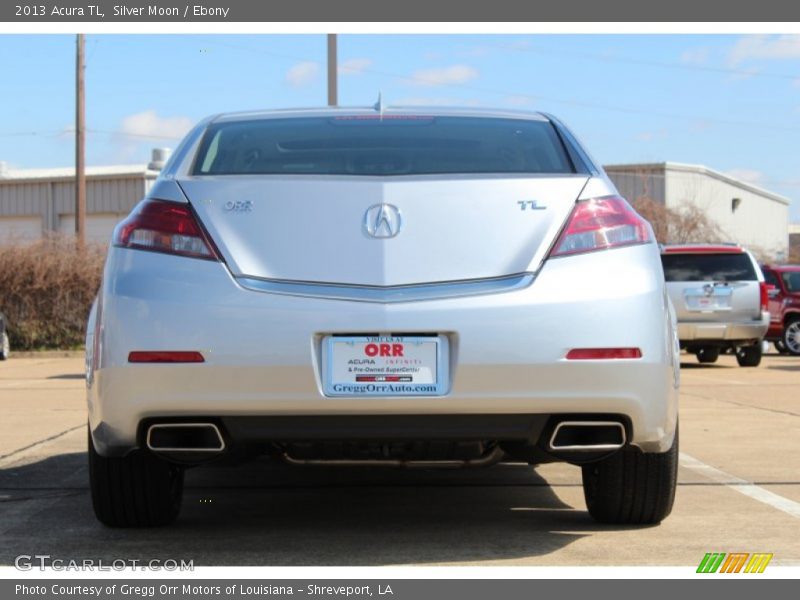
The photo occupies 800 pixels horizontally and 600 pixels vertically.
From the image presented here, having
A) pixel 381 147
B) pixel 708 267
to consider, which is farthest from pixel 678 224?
pixel 381 147

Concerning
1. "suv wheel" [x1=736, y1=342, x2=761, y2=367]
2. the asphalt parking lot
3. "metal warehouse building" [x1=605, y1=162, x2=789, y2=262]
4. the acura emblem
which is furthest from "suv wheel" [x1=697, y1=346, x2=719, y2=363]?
"metal warehouse building" [x1=605, y1=162, x2=789, y2=262]

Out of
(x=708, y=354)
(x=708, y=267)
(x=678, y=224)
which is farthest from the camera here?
(x=678, y=224)

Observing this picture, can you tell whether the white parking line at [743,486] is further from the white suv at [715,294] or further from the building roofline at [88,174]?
the building roofline at [88,174]

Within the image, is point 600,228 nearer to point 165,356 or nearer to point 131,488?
point 165,356

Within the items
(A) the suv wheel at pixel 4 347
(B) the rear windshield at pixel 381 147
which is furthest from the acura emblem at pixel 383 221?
(A) the suv wheel at pixel 4 347

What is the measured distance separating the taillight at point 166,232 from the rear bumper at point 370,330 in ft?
0.14

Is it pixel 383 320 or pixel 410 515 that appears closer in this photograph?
pixel 383 320

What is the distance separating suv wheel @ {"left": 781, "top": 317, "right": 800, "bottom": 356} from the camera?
22.5m

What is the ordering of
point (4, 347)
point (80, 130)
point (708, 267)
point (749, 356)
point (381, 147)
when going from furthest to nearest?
1. point (80, 130)
2. point (4, 347)
3. point (749, 356)
4. point (708, 267)
5. point (381, 147)

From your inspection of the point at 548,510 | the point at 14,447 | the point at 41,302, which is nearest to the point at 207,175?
the point at 548,510

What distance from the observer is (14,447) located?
26.9 ft

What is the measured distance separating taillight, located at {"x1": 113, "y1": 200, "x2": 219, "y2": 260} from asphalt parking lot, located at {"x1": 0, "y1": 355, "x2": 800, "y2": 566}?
1054 mm

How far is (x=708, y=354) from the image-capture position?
19922 mm

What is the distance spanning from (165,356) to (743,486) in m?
3.23
